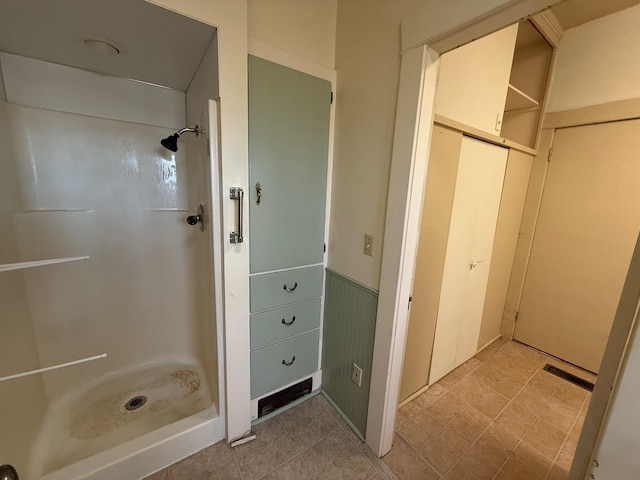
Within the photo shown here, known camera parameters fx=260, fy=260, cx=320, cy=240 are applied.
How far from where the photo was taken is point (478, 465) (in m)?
1.40

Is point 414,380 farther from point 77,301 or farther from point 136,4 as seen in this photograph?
point 136,4

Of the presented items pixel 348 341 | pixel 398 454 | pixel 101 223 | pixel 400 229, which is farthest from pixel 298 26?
pixel 398 454

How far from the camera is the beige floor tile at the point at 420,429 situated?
1522mm

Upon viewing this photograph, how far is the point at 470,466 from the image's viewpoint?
1.39 m

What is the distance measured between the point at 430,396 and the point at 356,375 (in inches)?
29.4

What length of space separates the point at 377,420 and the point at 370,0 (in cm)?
213

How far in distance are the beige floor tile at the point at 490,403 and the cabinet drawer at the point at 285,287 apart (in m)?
1.35

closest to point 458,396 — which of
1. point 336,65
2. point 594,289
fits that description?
point 594,289

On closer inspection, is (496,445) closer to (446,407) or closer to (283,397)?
(446,407)

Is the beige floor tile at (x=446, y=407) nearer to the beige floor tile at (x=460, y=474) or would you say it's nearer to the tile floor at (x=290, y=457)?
the beige floor tile at (x=460, y=474)

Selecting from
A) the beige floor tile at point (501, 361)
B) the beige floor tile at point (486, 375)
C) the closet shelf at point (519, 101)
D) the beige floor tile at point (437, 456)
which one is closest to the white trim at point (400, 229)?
the beige floor tile at point (437, 456)

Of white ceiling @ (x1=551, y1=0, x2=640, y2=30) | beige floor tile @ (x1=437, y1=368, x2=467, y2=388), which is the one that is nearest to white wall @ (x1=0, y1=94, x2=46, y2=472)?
beige floor tile @ (x1=437, y1=368, x2=467, y2=388)

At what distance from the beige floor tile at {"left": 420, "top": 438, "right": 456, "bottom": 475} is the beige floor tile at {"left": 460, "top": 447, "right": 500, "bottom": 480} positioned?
7 cm

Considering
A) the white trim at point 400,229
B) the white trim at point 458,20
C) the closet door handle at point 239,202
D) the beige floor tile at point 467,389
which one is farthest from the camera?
the beige floor tile at point 467,389
